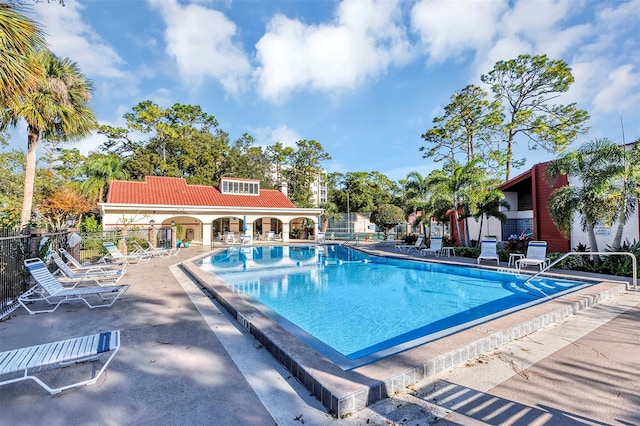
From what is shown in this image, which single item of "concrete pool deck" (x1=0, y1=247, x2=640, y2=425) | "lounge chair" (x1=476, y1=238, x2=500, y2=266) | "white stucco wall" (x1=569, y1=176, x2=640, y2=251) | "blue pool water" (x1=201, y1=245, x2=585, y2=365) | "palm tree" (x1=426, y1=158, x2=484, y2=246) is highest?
"palm tree" (x1=426, y1=158, x2=484, y2=246)

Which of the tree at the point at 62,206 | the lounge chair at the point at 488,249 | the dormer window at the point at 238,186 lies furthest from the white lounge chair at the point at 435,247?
the tree at the point at 62,206

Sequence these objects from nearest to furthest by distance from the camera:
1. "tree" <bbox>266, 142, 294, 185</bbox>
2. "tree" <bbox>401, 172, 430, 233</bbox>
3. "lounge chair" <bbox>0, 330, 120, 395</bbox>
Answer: "lounge chair" <bbox>0, 330, 120, 395</bbox>
"tree" <bbox>401, 172, 430, 233</bbox>
"tree" <bbox>266, 142, 294, 185</bbox>

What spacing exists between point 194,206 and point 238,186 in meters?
5.92

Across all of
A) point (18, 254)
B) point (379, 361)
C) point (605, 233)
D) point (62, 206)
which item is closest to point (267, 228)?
point (62, 206)

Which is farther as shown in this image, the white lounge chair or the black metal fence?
the white lounge chair

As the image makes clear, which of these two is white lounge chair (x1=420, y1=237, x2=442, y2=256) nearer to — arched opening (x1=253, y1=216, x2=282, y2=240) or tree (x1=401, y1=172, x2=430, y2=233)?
tree (x1=401, y1=172, x2=430, y2=233)

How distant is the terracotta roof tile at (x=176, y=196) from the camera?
824 inches

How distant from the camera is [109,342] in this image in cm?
322

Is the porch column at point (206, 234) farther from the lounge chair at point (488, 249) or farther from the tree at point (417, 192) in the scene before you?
the lounge chair at point (488, 249)

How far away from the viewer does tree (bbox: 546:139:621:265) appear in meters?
9.31

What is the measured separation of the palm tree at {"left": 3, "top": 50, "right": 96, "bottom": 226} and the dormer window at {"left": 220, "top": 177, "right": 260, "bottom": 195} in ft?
46.0

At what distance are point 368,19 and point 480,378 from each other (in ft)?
42.7

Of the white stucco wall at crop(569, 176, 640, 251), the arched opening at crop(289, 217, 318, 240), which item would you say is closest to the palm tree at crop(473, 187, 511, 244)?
the white stucco wall at crop(569, 176, 640, 251)

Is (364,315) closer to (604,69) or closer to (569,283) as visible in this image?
(569,283)
